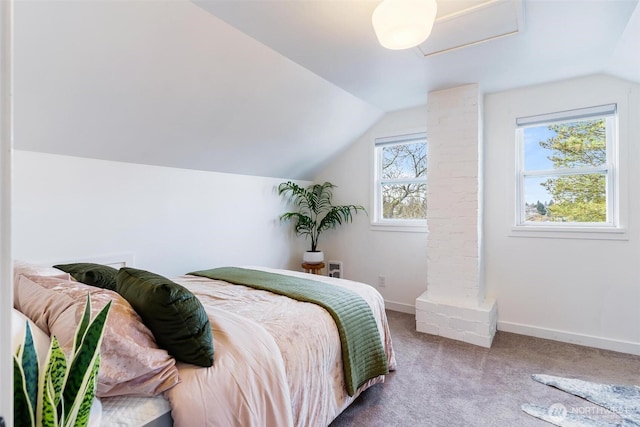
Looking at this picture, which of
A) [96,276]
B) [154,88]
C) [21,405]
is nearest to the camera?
[21,405]

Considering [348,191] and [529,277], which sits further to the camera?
[348,191]

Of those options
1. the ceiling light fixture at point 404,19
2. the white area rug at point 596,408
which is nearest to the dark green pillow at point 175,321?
the ceiling light fixture at point 404,19

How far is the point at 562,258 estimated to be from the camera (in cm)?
280

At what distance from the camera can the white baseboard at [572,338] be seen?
8.33ft

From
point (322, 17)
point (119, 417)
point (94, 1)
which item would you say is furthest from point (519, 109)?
point (119, 417)

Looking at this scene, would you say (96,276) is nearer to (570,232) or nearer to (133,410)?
(133,410)

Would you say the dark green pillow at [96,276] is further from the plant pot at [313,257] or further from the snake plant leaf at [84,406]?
the plant pot at [313,257]

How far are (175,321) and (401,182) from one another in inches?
125

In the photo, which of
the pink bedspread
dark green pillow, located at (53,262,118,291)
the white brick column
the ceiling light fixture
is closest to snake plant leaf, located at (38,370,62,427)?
the pink bedspread

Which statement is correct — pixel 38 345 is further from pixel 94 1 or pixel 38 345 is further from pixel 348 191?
pixel 348 191

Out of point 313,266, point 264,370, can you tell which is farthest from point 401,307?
point 264,370

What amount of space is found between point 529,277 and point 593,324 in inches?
22.6

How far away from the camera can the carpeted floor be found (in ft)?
Answer: 5.79

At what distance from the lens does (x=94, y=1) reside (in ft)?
5.16
